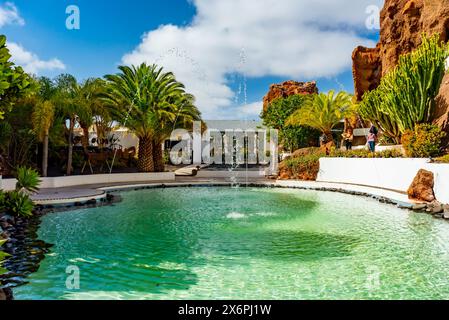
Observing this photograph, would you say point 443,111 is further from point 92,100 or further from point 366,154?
point 92,100

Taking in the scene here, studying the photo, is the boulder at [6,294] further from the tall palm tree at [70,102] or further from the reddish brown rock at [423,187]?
the tall palm tree at [70,102]

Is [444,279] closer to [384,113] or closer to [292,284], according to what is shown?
[292,284]

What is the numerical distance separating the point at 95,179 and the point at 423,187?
17468 millimetres

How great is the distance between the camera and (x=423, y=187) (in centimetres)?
1403

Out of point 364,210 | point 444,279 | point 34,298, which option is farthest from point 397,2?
point 34,298

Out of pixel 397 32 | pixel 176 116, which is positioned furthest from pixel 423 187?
pixel 397 32

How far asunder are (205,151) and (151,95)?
685 inches

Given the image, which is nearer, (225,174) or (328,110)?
(225,174)

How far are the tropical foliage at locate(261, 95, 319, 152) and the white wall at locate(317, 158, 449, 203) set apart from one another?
1607 cm

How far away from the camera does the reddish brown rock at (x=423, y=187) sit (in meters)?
13.8

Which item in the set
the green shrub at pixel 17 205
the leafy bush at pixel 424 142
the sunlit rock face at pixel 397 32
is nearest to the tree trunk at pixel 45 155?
the green shrub at pixel 17 205

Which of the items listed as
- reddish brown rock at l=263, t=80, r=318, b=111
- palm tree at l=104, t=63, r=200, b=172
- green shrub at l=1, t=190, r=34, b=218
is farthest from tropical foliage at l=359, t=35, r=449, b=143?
reddish brown rock at l=263, t=80, r=318, b=111

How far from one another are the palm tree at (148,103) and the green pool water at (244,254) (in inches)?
458

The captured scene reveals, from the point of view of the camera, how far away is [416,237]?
362 inches
